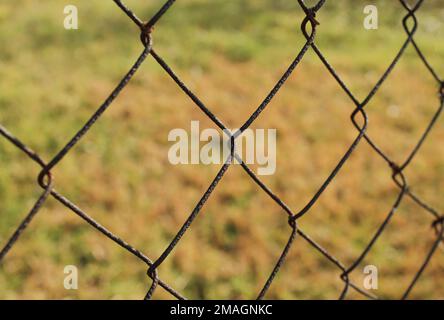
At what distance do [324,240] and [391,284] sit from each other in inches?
11.9

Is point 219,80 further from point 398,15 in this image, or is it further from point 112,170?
point 398,15

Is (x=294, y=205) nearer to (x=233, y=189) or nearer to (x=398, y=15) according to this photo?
(x=233, y=189)

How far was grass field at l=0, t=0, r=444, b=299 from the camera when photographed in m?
1.87

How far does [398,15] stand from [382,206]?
277cm

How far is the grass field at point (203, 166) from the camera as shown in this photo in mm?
1873

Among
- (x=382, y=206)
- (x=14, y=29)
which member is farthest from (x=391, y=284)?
(x=14, y=29)

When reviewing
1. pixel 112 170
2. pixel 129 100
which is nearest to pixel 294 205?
pixel 112 170

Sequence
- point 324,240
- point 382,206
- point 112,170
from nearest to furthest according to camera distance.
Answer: point 324,240 → point 382,206 → point 112,170

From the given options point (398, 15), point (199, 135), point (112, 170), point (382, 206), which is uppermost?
point (398, 15)

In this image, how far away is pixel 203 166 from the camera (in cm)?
245

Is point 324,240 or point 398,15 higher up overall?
point 398,15

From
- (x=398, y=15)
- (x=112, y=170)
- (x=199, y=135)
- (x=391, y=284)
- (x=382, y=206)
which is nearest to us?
(x=391, y=284)

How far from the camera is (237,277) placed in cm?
186
